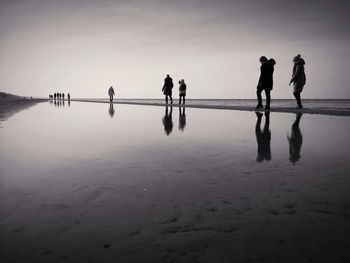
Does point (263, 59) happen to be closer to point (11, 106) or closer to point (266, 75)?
point (266, 75)

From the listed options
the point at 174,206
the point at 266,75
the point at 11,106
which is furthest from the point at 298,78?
Answer: the point at 11,106

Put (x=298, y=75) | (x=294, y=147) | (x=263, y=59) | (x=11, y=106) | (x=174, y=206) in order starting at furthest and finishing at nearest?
(x=11, y=106) → (x=298, y=75) → (x=263, y=59) → (x=294, y=147) → (x=174, y=206)

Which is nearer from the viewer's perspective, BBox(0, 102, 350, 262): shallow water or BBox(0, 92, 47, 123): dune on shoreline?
BBox(0, 102, 350, 262): shallow water

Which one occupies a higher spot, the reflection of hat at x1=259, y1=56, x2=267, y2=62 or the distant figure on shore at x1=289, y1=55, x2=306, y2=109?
the reflection of hat at x1=259, y1=56, x2=267, y2=62

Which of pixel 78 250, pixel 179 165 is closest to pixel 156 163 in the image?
pixel 179 165

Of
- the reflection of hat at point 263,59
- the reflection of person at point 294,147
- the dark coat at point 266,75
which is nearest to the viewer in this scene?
the reflection of person at point 294,147

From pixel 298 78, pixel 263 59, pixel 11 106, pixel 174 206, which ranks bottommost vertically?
pixel 174 206

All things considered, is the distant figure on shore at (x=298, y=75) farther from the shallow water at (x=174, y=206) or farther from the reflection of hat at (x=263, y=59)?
the shallow water at (x=174, y=206)

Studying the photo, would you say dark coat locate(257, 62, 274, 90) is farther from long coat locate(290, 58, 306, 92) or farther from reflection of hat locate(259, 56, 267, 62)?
long coat locate(290, 58, 306, 92)

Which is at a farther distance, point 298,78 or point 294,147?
point 298,78

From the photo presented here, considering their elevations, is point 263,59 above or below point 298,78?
above

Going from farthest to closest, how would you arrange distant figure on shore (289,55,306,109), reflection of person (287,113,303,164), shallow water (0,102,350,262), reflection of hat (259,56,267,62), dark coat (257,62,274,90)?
dark coat (257,62,274,90) < distant figure on shore (289,55,306,109) < reflection of hat (259,56,267,62) < reflection of person (287,113,303,164) < shallow water (0,102,350,262)

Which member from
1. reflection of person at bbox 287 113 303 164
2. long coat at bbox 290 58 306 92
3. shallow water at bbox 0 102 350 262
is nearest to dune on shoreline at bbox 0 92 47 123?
shallow water at bbox 0 102 350 262

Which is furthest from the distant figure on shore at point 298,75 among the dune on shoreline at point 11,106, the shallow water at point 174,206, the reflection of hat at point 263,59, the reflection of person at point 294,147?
the dune on shoreline at point 11,106
